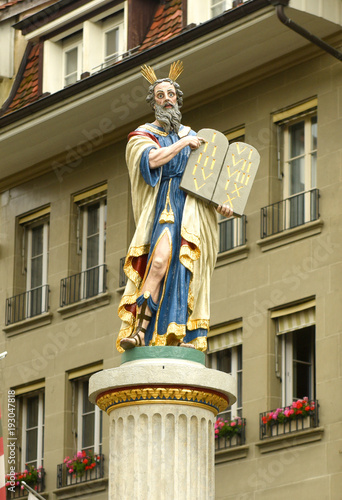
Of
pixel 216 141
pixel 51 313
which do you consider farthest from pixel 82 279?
pixel 216 141

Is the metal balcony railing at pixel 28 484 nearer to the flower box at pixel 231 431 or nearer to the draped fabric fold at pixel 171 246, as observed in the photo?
the flower box at pixel 231 431

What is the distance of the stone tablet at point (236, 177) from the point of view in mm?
15008

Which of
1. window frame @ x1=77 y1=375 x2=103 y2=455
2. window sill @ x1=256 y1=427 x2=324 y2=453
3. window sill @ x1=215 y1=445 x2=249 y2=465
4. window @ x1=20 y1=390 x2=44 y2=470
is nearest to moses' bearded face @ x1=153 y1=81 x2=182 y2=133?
window sill @ x1=256 y1=427 x2=324 y2=453

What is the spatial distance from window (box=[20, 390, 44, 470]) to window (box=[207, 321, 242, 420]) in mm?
4885

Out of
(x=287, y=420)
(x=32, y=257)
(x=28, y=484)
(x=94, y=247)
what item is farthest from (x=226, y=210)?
(x=32, y=257)

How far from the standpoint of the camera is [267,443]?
90.2ft

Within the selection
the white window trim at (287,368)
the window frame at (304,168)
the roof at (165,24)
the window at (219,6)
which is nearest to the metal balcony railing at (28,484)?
the white window trim at (287,368)

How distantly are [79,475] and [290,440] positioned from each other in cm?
535

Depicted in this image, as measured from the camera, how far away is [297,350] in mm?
27812

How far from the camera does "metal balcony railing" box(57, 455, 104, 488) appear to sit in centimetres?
3067

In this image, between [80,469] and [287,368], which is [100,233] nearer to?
[80,469]

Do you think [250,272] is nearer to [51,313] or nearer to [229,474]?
[229,474]

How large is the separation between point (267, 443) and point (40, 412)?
22.2 ft

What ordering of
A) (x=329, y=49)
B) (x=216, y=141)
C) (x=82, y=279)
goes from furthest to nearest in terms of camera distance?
(x=82, y=279) → (x=329, y=49) → (x=216, y=141)
